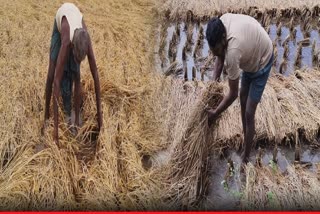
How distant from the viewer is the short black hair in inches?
128

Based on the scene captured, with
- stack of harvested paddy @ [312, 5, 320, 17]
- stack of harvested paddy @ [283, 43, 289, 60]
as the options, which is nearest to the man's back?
stack of harvested paddy @ [283, 43, 289, 60]

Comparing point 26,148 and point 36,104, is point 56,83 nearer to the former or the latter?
point 26,148

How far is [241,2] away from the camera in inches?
319

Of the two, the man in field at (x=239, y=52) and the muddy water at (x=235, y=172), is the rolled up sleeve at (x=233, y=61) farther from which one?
the muddy water at (x=235, y=172)

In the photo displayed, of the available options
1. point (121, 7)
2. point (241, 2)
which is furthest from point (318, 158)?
point (121, 7)

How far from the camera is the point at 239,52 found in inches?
133

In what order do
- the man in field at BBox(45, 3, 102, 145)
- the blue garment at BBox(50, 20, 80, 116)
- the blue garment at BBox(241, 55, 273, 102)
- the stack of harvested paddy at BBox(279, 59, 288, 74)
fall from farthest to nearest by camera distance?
the stack of harvested paddy at BBox(279, 59, 288, 74) < the blue garment at BBox(50, 20, 80, 116) < the blue garment at BBox(241, 55, 273, 102) < the man in field at BBox(45, 3, 102, 145)

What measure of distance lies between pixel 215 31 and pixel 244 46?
0.99ft

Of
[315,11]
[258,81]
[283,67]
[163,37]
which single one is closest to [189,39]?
[163,37]

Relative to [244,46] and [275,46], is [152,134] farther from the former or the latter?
[275,46]

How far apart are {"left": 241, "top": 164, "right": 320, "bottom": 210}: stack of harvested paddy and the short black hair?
1.10m

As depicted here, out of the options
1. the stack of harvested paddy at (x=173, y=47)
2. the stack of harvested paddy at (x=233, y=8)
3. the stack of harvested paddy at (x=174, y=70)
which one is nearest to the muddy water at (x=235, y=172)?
the stack of harvested paddy at (x=174, y=70)

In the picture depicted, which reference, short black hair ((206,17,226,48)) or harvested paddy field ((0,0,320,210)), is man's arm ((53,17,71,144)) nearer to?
harvested paddy field ((0,0,320,210))

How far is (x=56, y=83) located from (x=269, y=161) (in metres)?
1.90
